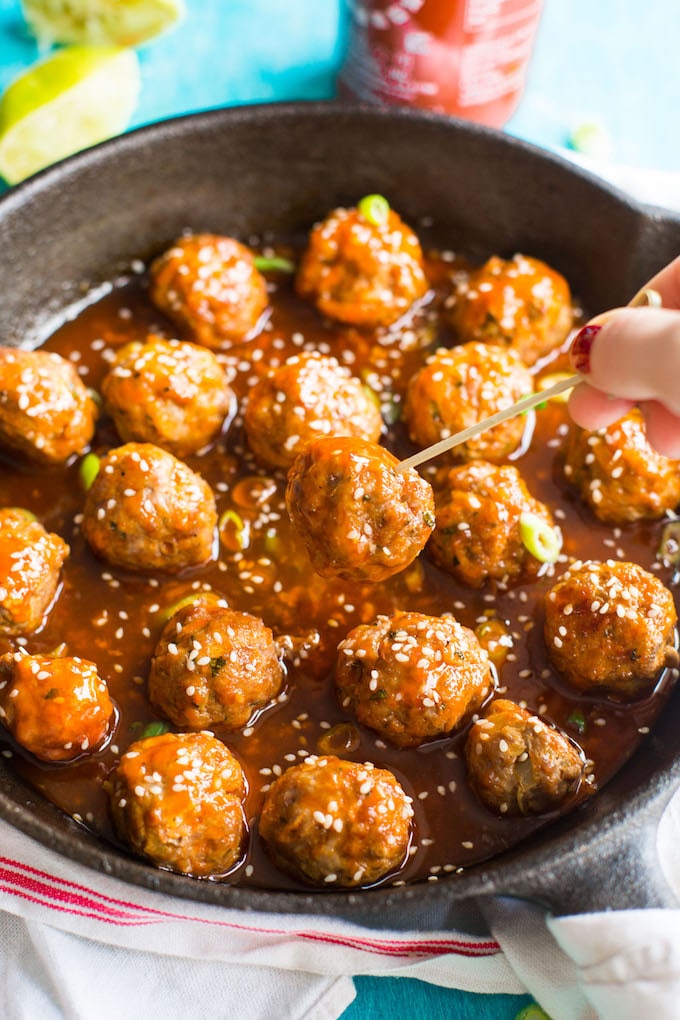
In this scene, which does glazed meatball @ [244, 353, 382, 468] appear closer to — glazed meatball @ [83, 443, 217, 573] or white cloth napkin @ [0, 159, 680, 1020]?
glazed meatball @ [83, 443, 217, 573]

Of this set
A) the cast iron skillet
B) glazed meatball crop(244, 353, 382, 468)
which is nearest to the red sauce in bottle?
the cast iron skillet

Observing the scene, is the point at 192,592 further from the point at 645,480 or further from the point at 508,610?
the point at 645,480

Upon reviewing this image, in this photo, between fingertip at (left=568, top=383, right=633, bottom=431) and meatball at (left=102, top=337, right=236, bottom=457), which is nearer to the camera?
fingertip at (left=568, top=383, right=633, bottom=431)

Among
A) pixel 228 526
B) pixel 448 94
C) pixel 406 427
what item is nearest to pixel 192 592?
pixel 228 526

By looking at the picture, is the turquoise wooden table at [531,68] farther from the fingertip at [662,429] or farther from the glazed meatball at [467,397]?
the fingertip at [662,429]

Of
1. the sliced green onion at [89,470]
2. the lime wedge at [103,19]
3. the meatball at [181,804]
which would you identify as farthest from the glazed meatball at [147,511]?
the lime wedge at [103,19]

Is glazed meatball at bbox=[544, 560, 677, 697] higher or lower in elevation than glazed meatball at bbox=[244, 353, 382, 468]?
lower
